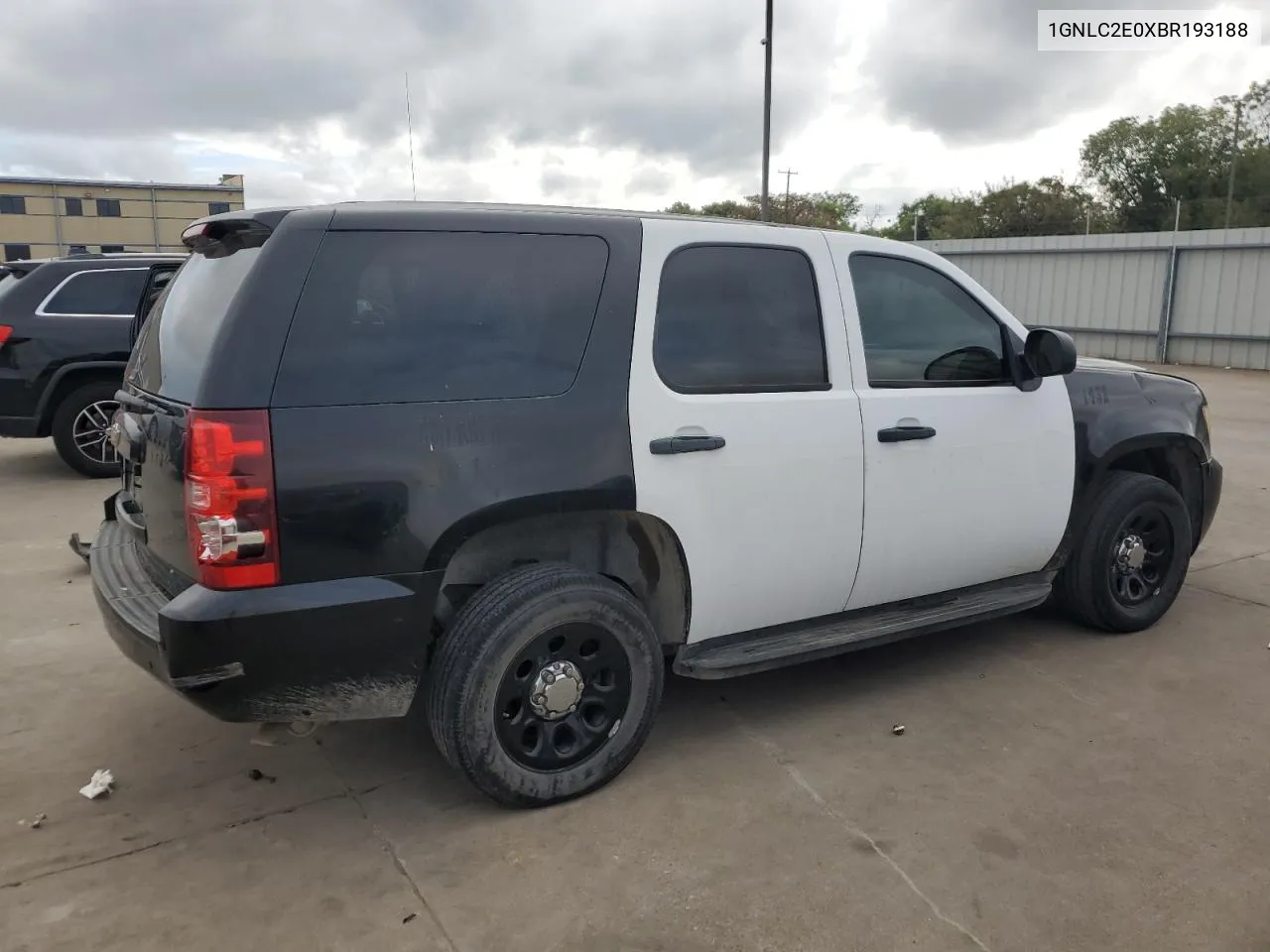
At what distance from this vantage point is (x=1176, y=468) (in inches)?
193

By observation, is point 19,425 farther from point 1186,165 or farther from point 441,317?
point 1186,165

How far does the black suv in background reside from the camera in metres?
7.89

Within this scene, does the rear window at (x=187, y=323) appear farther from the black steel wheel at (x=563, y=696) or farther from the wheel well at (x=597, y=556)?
the black steel wheel at (x=563, y=696)

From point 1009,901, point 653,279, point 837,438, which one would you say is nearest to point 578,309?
point 653,279

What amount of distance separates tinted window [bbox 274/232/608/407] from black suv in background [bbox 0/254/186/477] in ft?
18.5

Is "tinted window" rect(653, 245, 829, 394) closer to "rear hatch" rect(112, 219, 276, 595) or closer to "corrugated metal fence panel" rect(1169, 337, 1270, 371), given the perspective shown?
"rear hatch" rect(112, 219, 276, 595)

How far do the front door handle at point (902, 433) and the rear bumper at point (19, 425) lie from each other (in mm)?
7097

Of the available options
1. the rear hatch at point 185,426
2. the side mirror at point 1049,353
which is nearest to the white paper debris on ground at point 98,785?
the rear hatch at point 185,426

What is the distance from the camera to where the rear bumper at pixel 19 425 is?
25.9 feet

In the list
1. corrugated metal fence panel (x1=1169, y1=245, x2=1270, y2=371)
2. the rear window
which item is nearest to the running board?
the rear window

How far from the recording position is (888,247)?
392cm

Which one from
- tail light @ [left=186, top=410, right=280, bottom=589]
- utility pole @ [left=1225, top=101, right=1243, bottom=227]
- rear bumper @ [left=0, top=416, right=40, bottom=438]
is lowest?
rear bumper @ [left=0, top=416, right=40, bottom=438]

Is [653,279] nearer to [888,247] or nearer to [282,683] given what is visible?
[888,247]

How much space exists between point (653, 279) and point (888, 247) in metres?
1.14
